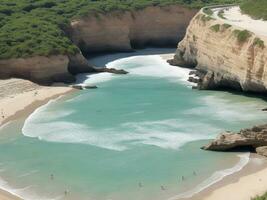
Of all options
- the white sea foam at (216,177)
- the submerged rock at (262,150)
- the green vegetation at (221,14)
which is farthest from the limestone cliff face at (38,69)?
the submerged rock at (262,150)

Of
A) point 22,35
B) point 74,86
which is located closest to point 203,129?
point 74,86

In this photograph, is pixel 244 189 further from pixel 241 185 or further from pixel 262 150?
pixel 262 150

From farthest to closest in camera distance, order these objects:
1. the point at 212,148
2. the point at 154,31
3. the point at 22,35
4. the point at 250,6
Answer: the point at 154,31
the point at 250,6
the point at 22,35
the point at 212,148

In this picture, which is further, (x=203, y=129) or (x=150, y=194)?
(x=203, y=129)

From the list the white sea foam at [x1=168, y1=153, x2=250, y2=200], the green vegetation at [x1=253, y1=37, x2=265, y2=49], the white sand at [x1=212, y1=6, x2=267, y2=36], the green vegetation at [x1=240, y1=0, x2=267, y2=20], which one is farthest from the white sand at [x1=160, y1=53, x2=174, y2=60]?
the white sea foam at [x1=168, y1=153, x2=250, y2=200]

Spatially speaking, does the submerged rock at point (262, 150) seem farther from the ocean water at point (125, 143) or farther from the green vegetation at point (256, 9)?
the green vegetation at point (256, 9)

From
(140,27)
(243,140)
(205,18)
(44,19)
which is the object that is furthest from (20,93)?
(140,27)

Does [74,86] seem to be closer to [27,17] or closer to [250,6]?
[27,17]
